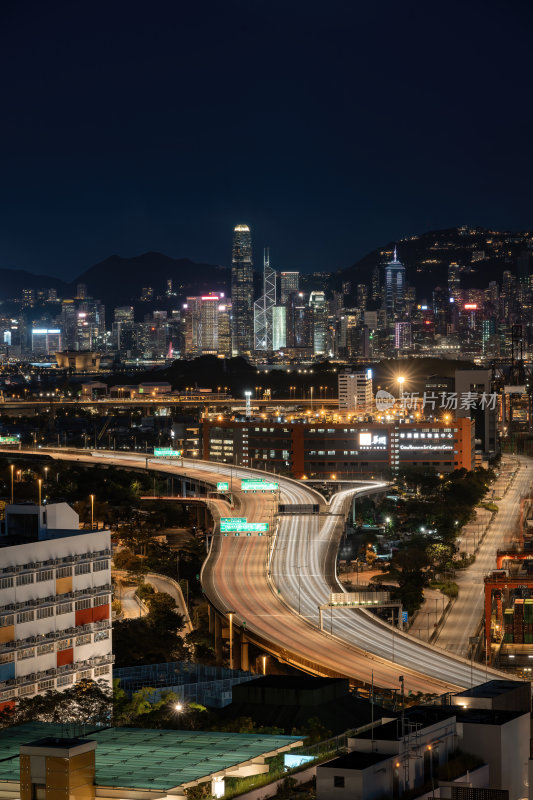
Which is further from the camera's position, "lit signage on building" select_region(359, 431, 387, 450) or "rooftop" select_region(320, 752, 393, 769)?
"lit signage on building" select_region(359, 431, 387, 450)

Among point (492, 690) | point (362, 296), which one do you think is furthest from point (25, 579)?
point (362, 296)

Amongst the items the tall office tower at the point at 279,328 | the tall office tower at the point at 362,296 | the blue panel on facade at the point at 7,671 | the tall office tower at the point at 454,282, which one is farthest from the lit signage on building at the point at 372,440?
the tall office tower at the point at 362,296

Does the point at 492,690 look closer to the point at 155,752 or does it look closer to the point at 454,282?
the point at 155,752

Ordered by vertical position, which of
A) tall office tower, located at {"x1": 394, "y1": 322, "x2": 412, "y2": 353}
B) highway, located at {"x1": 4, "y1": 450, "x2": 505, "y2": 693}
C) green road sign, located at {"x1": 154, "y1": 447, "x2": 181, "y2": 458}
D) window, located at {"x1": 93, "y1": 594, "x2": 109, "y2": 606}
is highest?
tall office tower, located at {"x1": 394, "y1": 322, "x2": 412, "y2": 353}

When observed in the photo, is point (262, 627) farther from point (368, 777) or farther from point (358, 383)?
point (358, 383)

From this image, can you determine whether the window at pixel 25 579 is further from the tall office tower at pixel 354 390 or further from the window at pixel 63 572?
the tall office tower at pixel 354 390

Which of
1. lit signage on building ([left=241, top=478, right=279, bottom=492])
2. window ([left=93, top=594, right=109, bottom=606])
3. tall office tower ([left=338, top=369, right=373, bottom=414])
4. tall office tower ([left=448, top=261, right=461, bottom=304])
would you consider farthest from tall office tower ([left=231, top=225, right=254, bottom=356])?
window ([left=93, top=594, right=109, bottom=606])

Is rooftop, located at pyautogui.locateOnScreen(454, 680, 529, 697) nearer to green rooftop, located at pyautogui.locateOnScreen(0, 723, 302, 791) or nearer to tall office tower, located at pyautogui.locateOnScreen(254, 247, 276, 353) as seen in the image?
green rooftop, located at pyautogui.locateOnScreen(0, 723, 302, 791)
